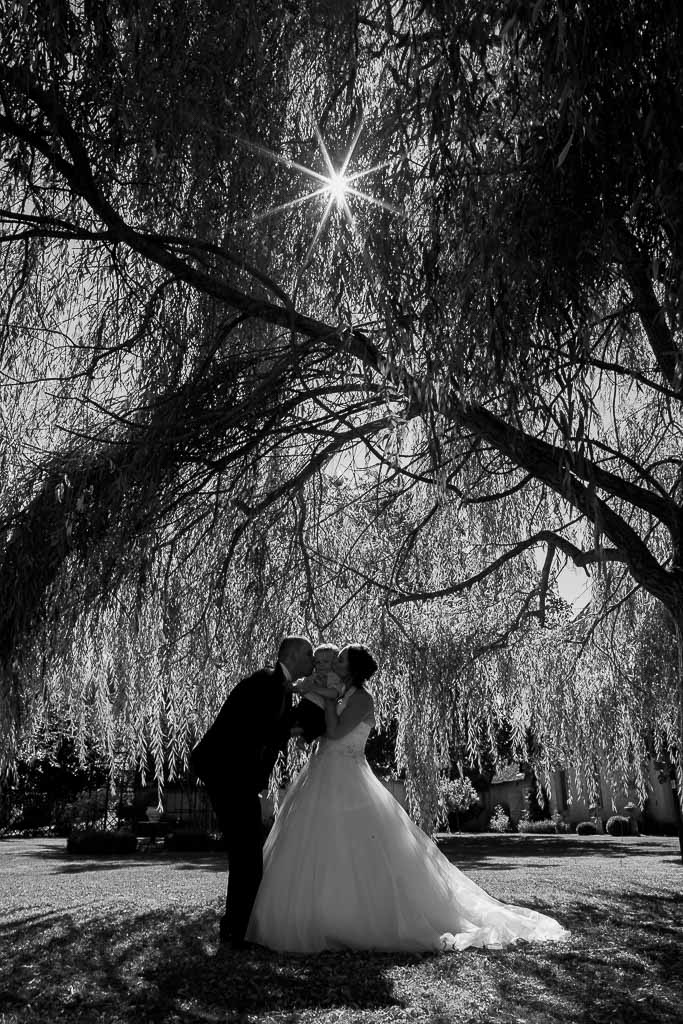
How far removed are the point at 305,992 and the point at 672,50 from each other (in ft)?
10.5

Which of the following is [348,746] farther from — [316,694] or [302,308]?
[302,308]

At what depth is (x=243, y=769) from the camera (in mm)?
4312

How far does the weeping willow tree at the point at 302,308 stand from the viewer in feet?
8.95

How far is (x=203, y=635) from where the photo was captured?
5551mm

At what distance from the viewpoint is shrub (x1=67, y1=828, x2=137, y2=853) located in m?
14.6

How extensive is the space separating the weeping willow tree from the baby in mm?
642

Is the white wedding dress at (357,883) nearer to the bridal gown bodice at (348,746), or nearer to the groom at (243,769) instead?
the bridal gown bodice at (348,746)

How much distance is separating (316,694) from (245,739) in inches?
21.8

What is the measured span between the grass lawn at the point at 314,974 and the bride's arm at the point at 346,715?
107 cm

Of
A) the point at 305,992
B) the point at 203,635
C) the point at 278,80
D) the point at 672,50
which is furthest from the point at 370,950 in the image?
the point at 278,80

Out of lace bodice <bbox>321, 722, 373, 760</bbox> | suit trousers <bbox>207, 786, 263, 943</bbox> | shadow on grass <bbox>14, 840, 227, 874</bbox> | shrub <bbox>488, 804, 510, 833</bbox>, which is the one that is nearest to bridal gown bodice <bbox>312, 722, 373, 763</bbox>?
lace bodice <bbox>321, 722, 373, 760</bbox>

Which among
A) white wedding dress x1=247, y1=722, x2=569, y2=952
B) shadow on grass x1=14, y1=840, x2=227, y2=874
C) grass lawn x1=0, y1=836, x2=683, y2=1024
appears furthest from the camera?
shadow on grass x1=14, y1=840, x2=227, y2=874

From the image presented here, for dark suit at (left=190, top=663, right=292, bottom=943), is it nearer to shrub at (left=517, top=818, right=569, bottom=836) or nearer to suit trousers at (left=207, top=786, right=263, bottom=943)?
suit trousers at (left=207, top=786, right=263, bottom=943)

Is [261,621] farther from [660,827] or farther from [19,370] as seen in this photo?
[660,827]
